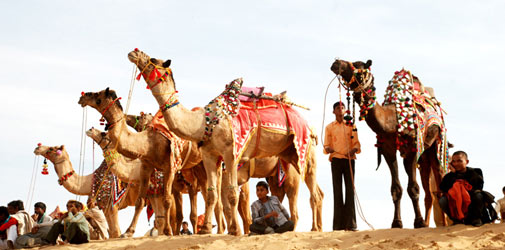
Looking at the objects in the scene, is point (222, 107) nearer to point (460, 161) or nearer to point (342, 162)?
point (342, 162)

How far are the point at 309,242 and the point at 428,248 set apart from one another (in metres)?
1.75

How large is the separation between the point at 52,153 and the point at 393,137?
848cm

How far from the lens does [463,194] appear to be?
398 inches

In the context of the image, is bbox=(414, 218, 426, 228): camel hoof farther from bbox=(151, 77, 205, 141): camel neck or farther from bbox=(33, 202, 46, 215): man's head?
bbox=(33, 202, 46, 215): man's head

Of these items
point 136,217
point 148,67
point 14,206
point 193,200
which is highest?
point 148,67

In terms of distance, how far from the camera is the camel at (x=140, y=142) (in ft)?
45.0

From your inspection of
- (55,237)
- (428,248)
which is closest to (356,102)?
(428,248)

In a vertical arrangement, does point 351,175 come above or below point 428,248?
above

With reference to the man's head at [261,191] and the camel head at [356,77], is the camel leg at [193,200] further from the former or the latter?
the camel head at [356,77]

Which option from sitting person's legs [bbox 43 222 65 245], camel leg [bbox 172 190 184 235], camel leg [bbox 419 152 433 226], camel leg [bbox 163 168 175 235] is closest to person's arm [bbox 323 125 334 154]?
camel leg [bbox 419 152 433 226]

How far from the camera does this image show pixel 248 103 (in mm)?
13344

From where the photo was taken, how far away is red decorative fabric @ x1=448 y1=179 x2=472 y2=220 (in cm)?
1010

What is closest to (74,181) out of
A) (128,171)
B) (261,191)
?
(128,171)

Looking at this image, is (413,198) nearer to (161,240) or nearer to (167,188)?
(161,240)
